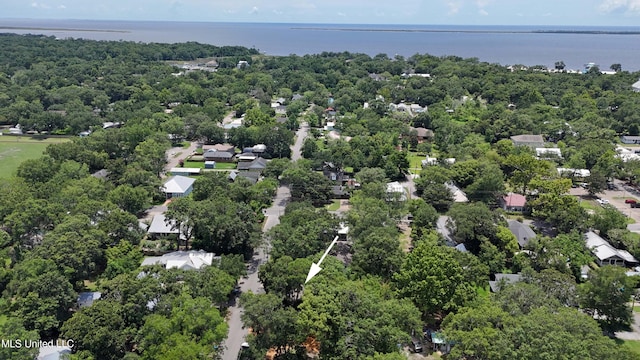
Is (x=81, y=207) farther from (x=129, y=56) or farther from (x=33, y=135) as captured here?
(x=129, y=56)

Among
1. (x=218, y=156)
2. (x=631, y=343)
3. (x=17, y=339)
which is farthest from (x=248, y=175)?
(x=631, y=343)

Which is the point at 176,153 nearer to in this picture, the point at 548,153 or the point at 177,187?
the point at 177,187

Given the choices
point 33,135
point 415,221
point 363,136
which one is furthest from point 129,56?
point 415,221

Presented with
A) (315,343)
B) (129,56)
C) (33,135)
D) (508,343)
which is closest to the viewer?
(508,343)

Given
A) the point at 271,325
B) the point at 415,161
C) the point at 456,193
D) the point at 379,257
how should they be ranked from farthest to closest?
the point at 415,161
the point at 456,193
the point at 379,257
the point at 271,325

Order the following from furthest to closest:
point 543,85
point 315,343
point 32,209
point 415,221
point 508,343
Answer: point 543,85 → point 415,221 → point 32,209 → point 315,343 → point 508,343

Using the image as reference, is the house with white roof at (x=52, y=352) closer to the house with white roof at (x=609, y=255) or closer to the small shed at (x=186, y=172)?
the small shed at (x=186, y=172)

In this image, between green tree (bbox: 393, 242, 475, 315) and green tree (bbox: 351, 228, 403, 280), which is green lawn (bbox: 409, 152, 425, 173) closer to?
green tree (bbox: 351, 228, 403, 280)
